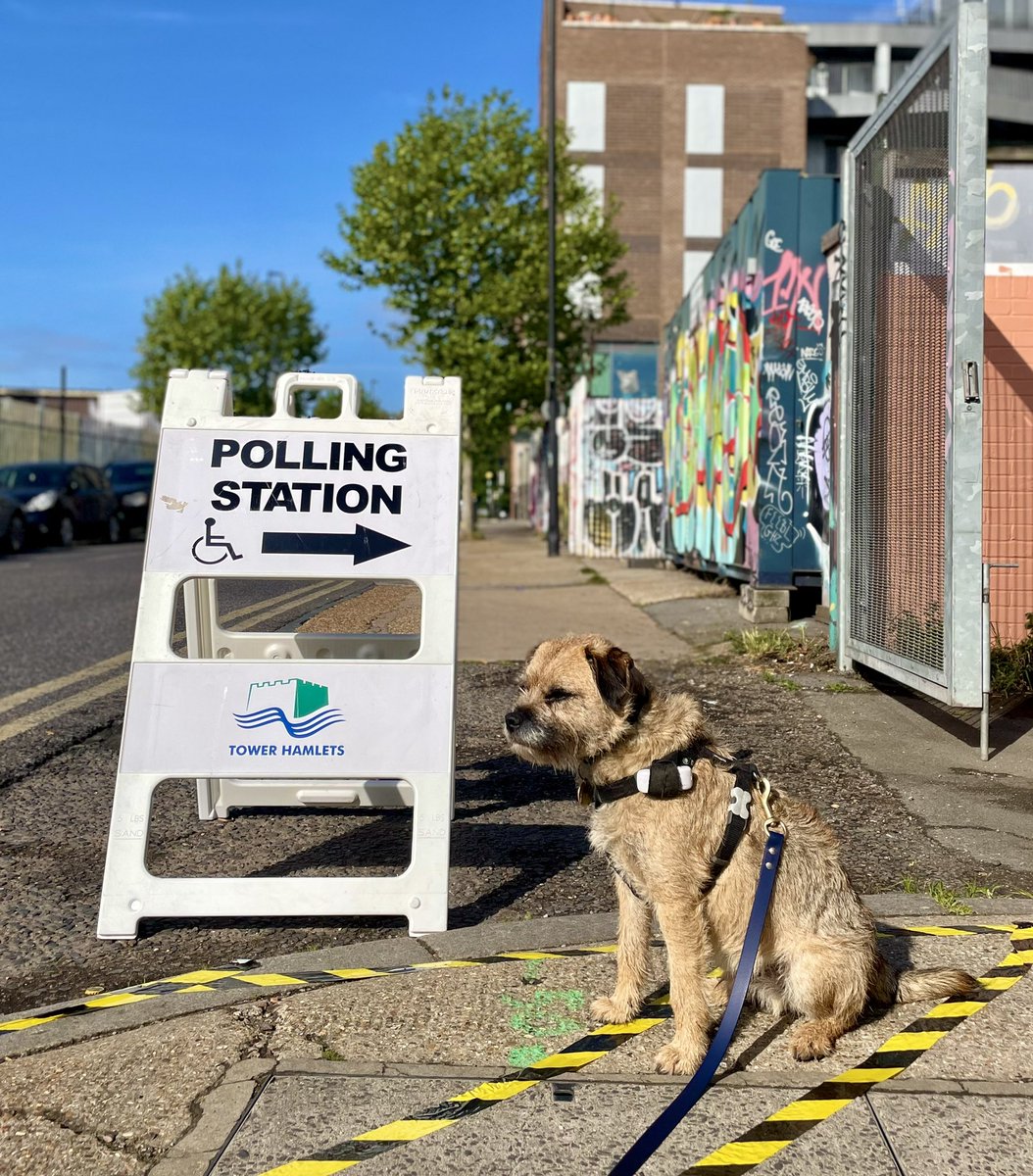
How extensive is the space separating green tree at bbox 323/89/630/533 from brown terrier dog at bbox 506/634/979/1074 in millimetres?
25930

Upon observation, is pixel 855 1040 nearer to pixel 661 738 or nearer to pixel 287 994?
pixel 661 738

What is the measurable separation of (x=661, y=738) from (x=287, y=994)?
1199mm

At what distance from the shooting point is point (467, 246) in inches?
1120

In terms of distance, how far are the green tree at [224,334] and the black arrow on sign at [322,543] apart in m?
47.2

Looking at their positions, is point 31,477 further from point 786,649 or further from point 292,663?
point 292,663

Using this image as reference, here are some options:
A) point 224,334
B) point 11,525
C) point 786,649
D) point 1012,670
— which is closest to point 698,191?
point 224,334

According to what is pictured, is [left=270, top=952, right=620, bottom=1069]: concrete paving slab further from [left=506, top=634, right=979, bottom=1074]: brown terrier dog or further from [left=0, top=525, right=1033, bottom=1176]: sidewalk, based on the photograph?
[left=506, top=634, right=979, bottom=1074]: brown terrier dog

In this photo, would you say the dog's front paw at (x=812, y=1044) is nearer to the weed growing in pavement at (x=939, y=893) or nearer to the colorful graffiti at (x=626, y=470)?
the weed growing in pavement at (x=939, y=893)

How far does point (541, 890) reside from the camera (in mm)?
4102

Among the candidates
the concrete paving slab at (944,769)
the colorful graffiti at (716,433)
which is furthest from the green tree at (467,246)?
the concrete paving slab at (944,769)

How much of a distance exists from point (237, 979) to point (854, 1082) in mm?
1649

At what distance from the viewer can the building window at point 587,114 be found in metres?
49.8

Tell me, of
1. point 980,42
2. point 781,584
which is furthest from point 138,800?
point 781,584

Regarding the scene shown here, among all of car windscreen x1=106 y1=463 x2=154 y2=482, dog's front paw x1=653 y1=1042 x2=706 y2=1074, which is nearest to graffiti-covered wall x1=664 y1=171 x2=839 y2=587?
dog's front paw x1=653 y1=1042 x2=706 y2=1074
